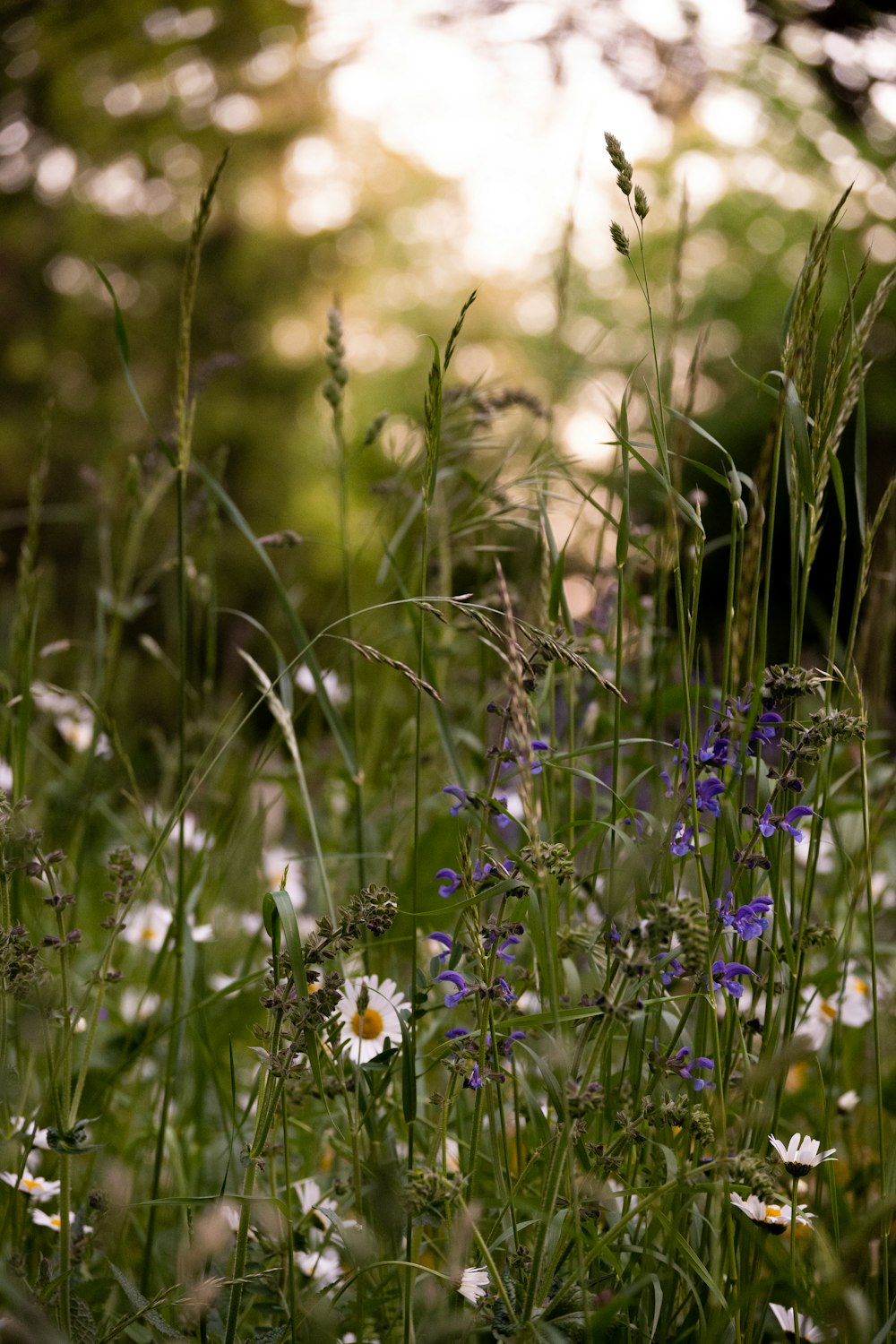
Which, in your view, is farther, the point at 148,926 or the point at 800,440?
the point at 148,926

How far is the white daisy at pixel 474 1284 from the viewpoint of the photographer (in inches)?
31.0

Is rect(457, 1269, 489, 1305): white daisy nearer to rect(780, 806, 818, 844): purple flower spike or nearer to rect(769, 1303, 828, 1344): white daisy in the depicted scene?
rect(769, 1303, 828, 1344): white daisy

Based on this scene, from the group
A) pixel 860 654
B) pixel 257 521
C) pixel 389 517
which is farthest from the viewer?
pixel 257 521

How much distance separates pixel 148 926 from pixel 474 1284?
0.89 m

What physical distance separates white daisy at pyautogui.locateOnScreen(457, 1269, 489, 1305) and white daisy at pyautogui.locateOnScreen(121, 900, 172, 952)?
2.79ft

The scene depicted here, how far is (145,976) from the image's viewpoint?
5.89 feet

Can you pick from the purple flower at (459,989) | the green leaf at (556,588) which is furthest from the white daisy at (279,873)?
the purple flower at (459,989)

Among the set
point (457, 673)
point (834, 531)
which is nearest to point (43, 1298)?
point (457, 673)

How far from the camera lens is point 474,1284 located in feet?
2.70

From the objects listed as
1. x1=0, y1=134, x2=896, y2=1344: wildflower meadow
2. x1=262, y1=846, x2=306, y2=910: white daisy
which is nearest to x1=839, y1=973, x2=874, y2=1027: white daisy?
x1=0, y1=134, x2=896, y2=1344: wildflower meadow

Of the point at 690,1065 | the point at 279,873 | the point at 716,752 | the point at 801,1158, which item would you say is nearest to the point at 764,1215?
the point at 801,1158

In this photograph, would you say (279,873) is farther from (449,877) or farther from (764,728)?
(764,728)

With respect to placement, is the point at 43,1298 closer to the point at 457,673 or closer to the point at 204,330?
the point at 457,673

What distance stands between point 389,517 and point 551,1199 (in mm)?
907
